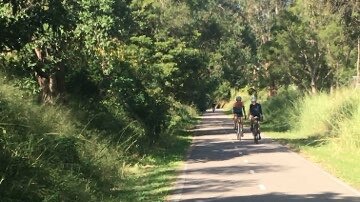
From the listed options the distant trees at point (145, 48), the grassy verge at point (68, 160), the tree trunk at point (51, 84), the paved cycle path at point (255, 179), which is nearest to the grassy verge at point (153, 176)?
the grassy verge at point (68, 160)

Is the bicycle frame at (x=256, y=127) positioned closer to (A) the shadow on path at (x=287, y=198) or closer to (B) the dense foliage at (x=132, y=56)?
(B) the dense foliage at (x=132, y=56)

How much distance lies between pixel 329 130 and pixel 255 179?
43.6 feet

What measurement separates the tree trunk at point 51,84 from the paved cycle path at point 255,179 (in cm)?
478

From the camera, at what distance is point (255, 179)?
52.7ft

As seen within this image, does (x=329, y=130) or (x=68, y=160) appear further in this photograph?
(x=329, y=130)

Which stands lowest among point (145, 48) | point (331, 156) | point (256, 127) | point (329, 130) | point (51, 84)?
point (331, 156)

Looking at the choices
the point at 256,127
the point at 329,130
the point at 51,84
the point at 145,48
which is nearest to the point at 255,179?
the point at 51,84

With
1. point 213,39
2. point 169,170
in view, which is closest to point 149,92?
point 169,170

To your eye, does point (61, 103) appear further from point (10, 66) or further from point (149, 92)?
point (149, 92)

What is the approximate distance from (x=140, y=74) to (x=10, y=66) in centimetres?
1030

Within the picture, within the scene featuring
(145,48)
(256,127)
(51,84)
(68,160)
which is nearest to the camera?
(68,160)

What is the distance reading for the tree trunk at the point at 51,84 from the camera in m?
18.3

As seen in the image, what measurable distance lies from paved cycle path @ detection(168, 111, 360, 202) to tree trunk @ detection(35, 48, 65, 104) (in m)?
4.78

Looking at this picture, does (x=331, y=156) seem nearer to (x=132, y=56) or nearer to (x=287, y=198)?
(x=287, y=198)
